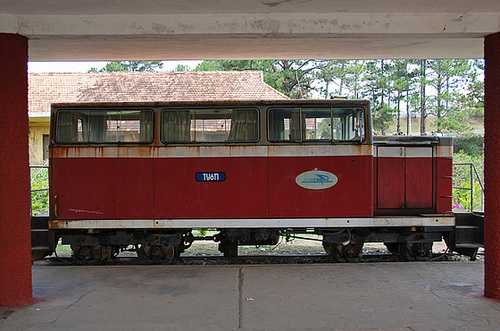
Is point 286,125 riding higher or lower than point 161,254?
higher

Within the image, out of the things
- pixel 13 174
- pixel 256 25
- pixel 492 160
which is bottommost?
A: pixel 13 174

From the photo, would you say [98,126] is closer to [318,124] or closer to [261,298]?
[318,124]

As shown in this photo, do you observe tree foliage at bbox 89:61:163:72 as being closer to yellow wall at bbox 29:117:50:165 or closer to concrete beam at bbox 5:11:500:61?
yellow wall at bbox 29:117:50:165

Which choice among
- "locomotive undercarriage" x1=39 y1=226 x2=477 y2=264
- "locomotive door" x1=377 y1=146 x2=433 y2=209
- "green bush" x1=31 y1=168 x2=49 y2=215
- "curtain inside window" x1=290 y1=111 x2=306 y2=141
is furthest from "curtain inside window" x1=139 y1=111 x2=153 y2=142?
"green bush" x1=31 y1=168 x2=49 y2=215

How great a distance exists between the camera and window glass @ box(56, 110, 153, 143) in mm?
7133

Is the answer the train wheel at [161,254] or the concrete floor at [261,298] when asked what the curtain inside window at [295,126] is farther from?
the train wheel at [161,254]

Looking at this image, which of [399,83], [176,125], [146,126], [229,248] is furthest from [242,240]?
[399,83]

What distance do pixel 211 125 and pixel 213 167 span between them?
740mm

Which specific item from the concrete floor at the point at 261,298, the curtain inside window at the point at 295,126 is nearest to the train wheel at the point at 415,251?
the concrete floor at the point at 261,298

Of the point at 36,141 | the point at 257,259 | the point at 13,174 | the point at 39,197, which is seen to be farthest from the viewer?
the point at 36,141

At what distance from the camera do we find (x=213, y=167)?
7.13 metres

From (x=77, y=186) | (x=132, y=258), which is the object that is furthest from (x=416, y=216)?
(x=77, y=186)

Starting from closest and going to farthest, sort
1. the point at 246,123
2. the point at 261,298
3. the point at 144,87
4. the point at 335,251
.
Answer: the point at 261,298, the point at 246,123, the point at 335,251, the point at 144,87

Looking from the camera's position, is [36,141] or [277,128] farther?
[36,141]
